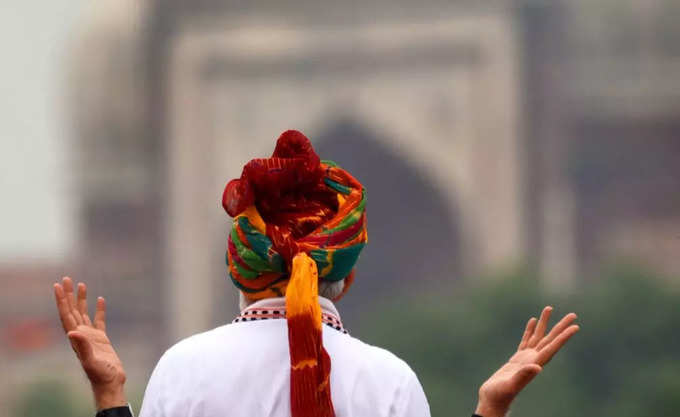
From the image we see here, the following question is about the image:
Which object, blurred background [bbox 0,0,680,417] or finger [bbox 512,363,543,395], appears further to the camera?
blurred background [bbox 0,0,680,417]

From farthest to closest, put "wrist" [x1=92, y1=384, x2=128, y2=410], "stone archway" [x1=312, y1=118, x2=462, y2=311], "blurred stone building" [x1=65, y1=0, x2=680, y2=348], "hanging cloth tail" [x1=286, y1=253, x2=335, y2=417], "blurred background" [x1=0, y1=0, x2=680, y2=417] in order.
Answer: "blurred stone building" [x1=65, y1=0, x2=680, y2=348] < "stone archway" [x1=312, y1=118, x2=462, y2=311] < "blurred background" [x1=0, y1=0, x2=680, y2=417] < "wrist" [x1=92, y1=384, x2=128, y2=410] < "hanging cloth tail" [x1=286, y1=253, x2=335, y2=417]

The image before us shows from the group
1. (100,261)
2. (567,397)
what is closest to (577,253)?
(567,397)

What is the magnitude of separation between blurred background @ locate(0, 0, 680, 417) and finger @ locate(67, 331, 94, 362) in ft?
41.9

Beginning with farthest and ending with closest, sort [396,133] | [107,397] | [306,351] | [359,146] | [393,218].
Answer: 1. [393,218]
2. [359,146]
3. [396,133]
4. [107,397]
5. [306,351]

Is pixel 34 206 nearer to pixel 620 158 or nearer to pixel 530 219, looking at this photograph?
pixel 530 219

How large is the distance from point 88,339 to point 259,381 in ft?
0.49

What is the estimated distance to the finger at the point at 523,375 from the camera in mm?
854

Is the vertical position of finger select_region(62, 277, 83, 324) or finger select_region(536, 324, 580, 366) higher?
finger select_region(62, 277, 83, 324)

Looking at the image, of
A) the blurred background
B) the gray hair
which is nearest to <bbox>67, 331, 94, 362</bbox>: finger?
the gray hair

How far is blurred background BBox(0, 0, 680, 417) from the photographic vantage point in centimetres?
1425

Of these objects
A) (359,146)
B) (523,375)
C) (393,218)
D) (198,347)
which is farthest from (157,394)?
(393,218)

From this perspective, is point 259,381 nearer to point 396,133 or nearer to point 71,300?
point 71,300

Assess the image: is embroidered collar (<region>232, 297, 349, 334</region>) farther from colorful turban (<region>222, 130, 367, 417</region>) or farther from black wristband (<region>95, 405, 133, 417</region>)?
black wristband (<region>95, 405, 133, 417</region>)

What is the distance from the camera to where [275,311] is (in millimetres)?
817
